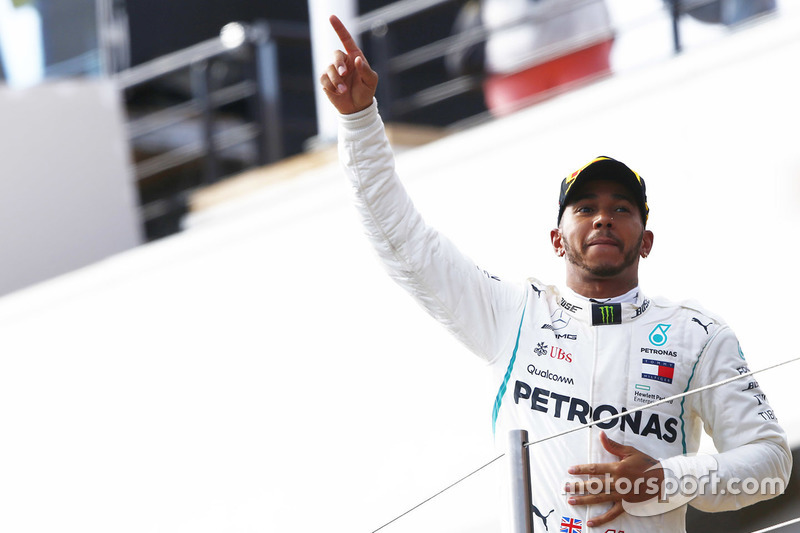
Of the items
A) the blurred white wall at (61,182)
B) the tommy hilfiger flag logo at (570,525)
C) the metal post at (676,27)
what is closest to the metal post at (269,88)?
the blurred white wall at (61,182)

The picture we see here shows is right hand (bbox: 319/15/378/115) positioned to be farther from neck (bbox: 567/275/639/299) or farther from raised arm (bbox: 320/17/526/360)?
neck (bbox: 567/275/639/299)

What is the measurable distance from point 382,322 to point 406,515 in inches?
69.2

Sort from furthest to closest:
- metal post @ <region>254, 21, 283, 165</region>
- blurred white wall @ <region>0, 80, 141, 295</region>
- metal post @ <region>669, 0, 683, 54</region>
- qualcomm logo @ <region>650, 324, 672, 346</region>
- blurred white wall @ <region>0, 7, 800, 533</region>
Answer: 1. blurred white wall @ <region>0, 80, 141, 295</region>
2. metal post @ <region>254, 21, 283, 165</region>
3. metal post @ <region>669, 0, 683, 54</region>
4. blurred white wall @ <region>0, 7, 800, 533</region>
5. qualcomm logo @ <region>650, 324, 672, 346</region>

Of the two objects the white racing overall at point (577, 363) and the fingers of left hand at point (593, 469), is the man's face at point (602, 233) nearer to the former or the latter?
the white racing overall at point (577, 363)

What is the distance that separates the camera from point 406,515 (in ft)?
3.58

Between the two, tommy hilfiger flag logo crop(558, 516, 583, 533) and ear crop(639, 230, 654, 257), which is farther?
ear crop(639, 230, 654, 257)

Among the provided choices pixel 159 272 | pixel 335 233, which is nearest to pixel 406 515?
pixel 335 233

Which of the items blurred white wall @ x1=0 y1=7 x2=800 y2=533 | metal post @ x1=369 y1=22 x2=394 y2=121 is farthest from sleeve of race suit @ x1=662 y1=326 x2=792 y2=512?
metal post @ x1=369 y1=22 x2=394 y2=121

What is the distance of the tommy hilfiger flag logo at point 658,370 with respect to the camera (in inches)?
45.4

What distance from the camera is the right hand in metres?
1.19

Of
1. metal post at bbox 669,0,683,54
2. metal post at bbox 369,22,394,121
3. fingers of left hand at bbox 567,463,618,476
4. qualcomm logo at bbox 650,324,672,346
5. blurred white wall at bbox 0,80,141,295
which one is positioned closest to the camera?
fingers of left hand at bbox 567,463,618,476

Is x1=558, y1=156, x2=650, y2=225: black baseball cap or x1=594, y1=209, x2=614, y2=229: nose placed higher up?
x1=558, y1=156, x2=650, y2=225: black baseball cap

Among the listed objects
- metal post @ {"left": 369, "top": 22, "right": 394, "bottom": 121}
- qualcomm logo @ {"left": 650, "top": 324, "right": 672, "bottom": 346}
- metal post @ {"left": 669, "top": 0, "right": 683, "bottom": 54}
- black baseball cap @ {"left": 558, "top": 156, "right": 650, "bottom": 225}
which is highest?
metal post @ {"left": 369, "top": 22, "right": 394, "bottom": 121}

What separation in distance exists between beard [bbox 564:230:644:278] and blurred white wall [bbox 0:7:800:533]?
0.98m
